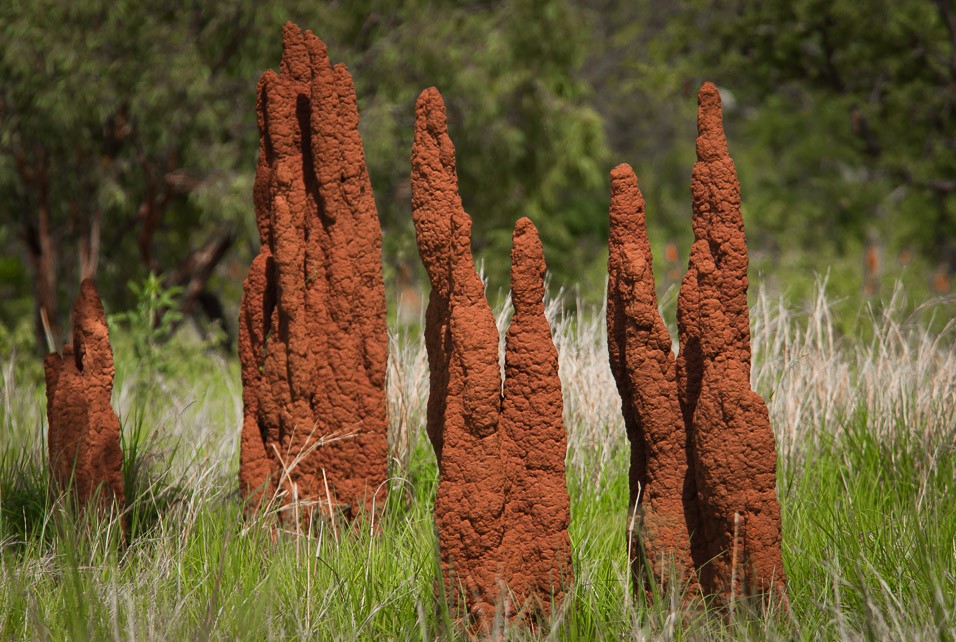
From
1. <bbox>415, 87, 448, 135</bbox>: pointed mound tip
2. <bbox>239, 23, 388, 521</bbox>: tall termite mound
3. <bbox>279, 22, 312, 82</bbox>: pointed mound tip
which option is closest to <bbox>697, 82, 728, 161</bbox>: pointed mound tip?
<bbox>415, 87, 448, 135</bbox>: pointed mound tip

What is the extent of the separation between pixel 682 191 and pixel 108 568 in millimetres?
23971

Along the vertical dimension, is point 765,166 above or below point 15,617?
above

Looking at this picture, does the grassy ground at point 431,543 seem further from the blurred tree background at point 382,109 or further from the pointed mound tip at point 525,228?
the blurred tree background at point 382,109

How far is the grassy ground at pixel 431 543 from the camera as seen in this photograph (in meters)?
2.79

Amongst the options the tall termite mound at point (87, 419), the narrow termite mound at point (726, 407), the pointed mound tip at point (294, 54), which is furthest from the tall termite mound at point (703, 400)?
the tall termite mound at point (87, 419)

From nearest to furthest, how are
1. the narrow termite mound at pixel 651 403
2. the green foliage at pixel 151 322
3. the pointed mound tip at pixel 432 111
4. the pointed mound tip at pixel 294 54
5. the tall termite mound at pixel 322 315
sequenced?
the narrow termite mound at pixel 651 403
the pointed mound tip at pixel 432 111
the tall termite mound at pixel 322 315
the pointed mound tip at pixel 294 54
the green foliage at pixel 151 322

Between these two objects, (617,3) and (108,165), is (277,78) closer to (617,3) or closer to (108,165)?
(108,165)

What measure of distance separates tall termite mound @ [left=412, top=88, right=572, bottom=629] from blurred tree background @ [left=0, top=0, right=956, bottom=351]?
6171mm

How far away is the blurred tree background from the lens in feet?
31.9

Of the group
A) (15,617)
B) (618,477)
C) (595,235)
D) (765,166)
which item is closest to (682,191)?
(765,166)

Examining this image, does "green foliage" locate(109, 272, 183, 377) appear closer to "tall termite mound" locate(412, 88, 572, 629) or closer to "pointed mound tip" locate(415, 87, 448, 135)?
"pointed mound tip" locate(415, 87, 448, 135)

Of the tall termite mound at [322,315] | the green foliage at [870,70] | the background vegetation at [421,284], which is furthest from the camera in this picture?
the green foliage at [870,70]

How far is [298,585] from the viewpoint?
10.4 ft

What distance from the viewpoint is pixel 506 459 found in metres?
2.94
